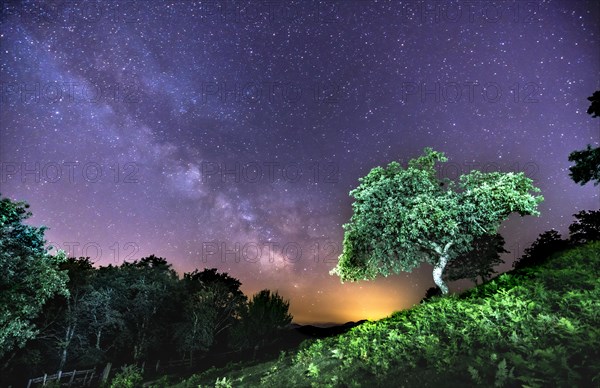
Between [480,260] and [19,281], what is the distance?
36.1 meters

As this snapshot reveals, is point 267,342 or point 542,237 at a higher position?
point 542,237

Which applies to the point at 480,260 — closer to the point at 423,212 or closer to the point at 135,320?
the point at 423,212

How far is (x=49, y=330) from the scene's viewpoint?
114 feet

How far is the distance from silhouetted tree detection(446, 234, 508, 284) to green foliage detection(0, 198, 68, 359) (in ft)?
107

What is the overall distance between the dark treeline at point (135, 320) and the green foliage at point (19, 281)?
223 inches

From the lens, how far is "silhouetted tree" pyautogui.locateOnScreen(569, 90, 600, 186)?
635 inches

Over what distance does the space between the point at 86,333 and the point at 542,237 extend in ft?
155

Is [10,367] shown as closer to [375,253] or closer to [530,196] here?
[375,253]

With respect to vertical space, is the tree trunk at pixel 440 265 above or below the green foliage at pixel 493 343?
above

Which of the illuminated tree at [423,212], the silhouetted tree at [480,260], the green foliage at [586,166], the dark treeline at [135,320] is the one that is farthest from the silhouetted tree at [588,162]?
the dark treeline at [135,320]

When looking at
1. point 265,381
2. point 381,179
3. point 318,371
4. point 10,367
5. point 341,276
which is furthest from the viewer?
point 10,367

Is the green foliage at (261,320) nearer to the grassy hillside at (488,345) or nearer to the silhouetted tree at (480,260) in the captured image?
the silhouetted tree at (480,260)

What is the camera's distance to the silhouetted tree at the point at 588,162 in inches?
635

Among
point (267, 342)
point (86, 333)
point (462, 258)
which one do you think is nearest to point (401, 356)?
point (462, 258)
